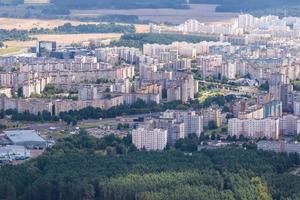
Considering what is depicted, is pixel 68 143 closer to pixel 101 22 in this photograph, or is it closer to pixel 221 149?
pixel 221 149

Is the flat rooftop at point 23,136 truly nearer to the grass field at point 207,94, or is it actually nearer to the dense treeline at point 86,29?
the grass field at point 207,94

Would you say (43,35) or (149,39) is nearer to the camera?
(149,39)

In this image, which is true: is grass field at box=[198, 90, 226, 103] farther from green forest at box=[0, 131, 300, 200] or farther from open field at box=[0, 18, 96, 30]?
open field at box=[0, 18, 96, 30]

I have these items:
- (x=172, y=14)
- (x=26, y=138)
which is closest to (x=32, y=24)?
(x=172, y=14)

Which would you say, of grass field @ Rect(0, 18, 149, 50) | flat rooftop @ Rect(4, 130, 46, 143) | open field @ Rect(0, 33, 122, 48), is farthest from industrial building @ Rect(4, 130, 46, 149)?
open field @ Rect(0, 33, 122, 48)

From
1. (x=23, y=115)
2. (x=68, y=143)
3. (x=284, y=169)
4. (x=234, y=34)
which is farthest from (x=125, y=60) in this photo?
(x=284, y=169)

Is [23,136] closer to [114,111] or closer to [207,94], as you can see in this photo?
[114,111]
